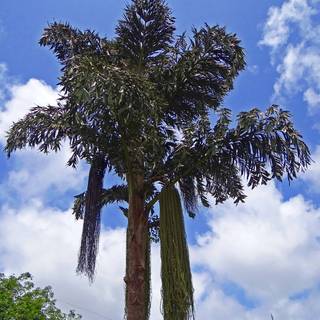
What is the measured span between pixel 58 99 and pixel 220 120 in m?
2.56

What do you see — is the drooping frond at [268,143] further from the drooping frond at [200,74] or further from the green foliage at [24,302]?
the green foliage at [24,302]

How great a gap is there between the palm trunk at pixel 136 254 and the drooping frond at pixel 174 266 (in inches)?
13.1

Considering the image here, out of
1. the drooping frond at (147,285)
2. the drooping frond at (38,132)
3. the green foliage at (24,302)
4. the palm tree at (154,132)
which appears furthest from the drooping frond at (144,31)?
the green foliage at (24,302)

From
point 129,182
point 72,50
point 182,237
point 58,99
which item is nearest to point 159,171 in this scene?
point 129,182

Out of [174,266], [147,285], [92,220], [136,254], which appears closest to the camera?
[174,266]

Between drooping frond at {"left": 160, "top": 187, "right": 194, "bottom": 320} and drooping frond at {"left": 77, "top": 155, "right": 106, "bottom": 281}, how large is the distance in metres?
1.01

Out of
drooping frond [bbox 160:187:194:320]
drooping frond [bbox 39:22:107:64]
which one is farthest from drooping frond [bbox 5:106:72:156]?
drooping frond [bbox 160:187:194:320]

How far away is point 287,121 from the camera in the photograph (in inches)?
308

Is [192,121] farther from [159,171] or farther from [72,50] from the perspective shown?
[72,50]

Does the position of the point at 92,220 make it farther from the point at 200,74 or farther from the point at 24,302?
the point at 24,302

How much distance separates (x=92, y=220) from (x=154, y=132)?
1.64 meters

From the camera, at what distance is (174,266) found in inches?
291

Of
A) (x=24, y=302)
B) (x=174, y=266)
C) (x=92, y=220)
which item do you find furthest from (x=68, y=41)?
(x=24, y=302)

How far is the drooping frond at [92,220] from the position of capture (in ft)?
25.6
